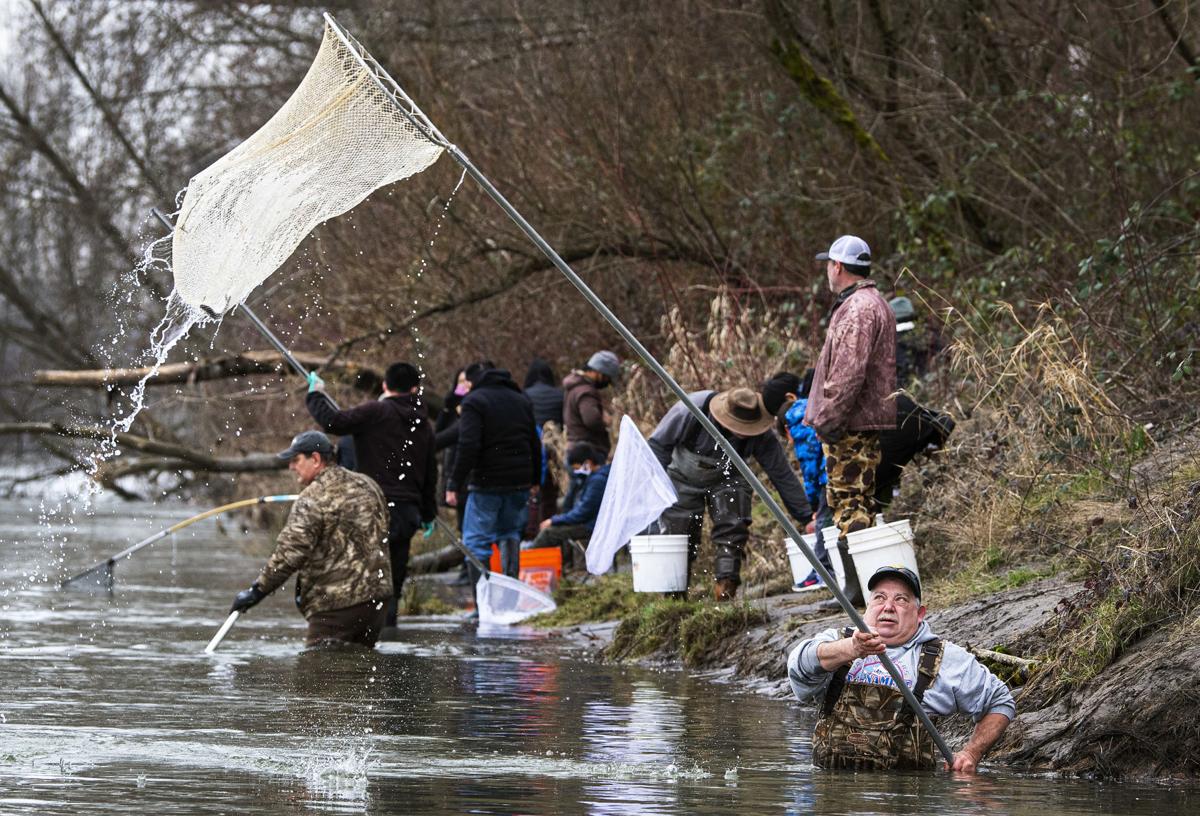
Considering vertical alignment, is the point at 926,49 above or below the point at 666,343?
above

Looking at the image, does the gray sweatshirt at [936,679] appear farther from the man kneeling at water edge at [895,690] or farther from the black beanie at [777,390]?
the black beanie at [777,390]

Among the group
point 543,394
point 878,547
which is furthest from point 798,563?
point 543,394

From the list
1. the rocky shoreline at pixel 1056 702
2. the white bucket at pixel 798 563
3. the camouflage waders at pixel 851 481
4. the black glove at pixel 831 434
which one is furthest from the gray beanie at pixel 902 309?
the black glove at pixel 831 434

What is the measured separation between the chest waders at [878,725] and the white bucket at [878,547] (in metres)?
2.67

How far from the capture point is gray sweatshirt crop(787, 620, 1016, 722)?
25.6 feet

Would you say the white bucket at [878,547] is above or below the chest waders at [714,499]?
below

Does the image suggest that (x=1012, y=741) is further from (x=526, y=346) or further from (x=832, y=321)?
(x=526, y=346)

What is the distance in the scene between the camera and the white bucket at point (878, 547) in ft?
35.0

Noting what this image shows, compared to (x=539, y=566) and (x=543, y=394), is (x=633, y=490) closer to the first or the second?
(x=539, y=566)

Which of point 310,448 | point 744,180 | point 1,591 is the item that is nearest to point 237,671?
point 310,448

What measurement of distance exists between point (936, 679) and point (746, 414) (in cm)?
541

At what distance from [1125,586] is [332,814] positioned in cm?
394

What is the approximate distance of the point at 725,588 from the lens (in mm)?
13430

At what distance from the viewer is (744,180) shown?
20969 millimetres
